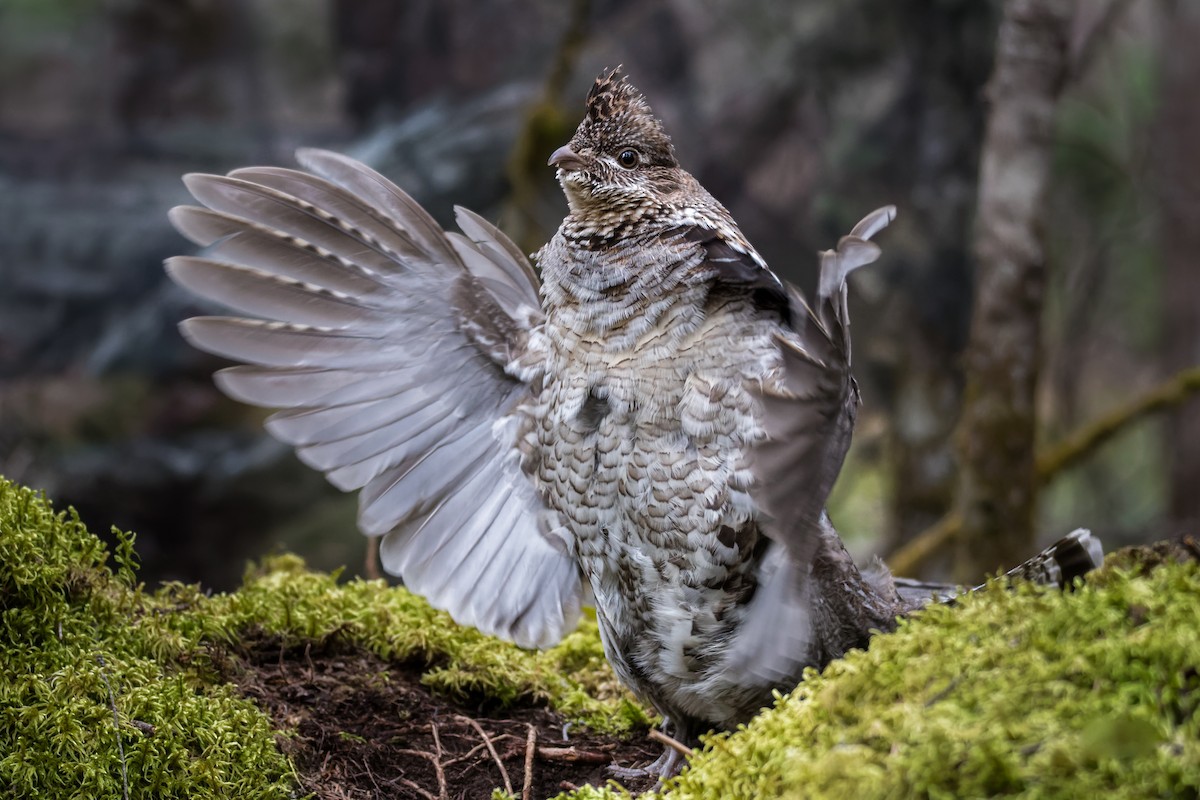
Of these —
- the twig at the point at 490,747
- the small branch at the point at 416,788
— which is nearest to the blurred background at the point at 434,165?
the twig at the point at 490,747

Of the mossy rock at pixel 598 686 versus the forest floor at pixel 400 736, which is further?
the forest floor at pixel 400 736

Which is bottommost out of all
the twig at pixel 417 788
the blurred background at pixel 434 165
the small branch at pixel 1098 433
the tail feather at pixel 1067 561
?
the twig at pixel 417 788

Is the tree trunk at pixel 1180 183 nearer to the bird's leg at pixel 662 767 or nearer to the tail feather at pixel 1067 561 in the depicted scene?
the bird's leg at pixel 662 767

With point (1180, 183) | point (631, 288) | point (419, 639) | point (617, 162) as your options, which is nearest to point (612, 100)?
point (617, 162)

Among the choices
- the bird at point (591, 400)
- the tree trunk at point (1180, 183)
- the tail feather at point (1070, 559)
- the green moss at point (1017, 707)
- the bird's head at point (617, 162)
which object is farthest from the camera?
the tree trunk at point (1180, 183)

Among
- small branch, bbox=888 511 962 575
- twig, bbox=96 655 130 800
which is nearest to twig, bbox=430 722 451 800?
twig, bbox=96 655 130 800

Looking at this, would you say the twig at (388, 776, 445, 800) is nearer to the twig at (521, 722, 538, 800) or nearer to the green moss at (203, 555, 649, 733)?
the twig at (521, 722, 538, 800)
